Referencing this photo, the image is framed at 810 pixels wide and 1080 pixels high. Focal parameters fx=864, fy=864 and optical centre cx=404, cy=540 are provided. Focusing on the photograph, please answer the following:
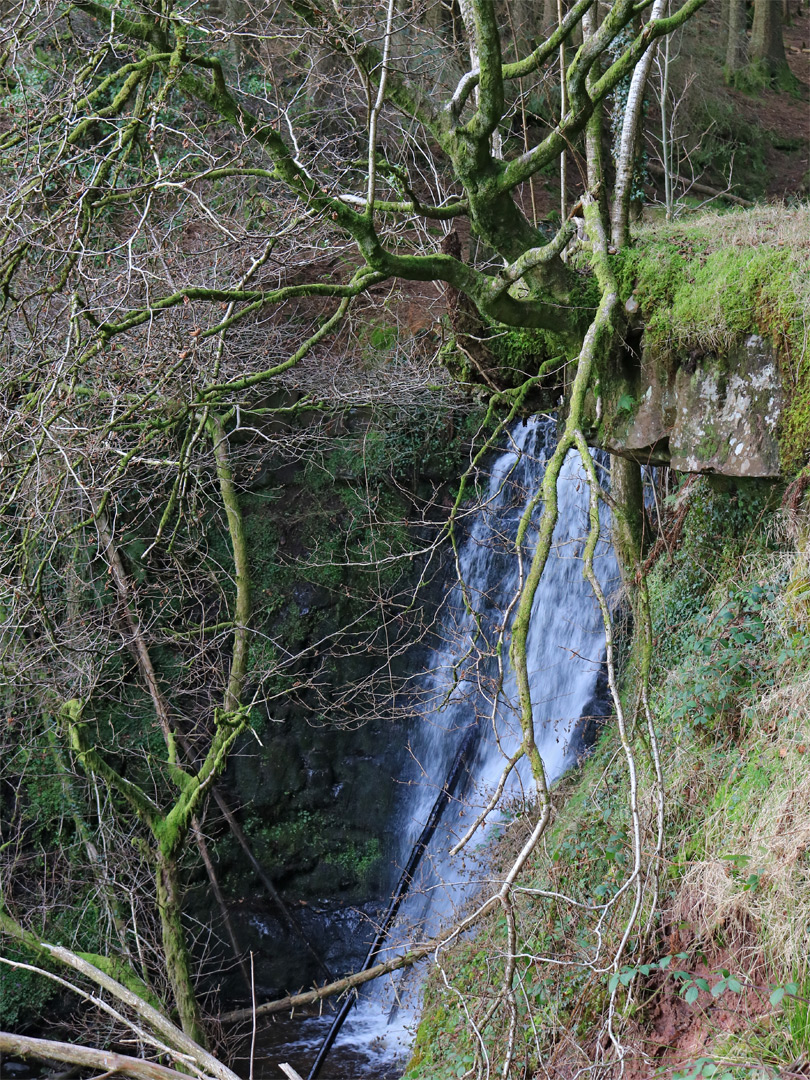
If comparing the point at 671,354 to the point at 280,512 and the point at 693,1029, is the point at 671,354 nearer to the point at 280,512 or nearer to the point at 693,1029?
the point at 693,1029

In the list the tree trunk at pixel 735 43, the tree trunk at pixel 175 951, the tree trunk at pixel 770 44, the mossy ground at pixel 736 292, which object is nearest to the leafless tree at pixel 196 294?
the tree trunk at pixel 175 951

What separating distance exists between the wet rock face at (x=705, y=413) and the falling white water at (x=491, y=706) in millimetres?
2295

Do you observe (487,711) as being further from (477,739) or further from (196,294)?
(196,294)

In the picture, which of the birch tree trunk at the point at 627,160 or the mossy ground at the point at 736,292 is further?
the birch tree trunk at the point at 627,160

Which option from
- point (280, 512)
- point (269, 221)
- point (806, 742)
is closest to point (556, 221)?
point (269, 221)

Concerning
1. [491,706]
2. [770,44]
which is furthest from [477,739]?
[770,44]

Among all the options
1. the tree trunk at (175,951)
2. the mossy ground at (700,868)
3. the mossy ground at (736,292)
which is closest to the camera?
the mossy ground at (700,868)

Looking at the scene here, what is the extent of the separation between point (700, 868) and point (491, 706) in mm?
4057

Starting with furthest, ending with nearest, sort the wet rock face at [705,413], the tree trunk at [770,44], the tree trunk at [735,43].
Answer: the tree trunk at [770,44]
the tree trunk at [735,43]
the wet rock face at [705,413]

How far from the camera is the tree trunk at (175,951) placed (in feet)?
24.2

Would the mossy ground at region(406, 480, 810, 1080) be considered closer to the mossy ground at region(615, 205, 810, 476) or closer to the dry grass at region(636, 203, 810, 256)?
the mossy ground at region(615, 205, 810, 476)

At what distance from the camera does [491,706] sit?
8359 mm

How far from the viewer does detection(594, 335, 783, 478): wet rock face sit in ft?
16.0

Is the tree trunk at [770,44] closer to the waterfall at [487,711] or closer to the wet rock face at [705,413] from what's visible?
the waterfall at [487,711]
